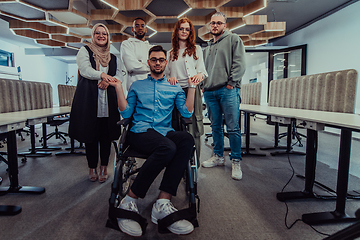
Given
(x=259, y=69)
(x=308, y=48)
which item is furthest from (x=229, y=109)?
(x=259, y=69)

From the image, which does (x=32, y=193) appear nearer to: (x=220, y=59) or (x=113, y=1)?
(x=220, y=59)

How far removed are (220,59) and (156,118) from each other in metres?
1.10

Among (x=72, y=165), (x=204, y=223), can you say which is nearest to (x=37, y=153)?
(x=72, y=165)

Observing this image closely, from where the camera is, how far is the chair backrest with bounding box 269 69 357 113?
180 cm

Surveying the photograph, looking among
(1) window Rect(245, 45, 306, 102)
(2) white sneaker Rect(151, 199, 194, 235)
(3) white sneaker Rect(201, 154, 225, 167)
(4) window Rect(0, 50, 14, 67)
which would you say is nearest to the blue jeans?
(3) white sneaker Rect(201, 154, 225, 167)

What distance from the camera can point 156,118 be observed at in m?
1.52

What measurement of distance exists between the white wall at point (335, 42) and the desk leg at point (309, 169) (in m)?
4.07

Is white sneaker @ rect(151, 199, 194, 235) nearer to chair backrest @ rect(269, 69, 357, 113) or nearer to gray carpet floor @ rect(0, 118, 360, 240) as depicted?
gray carpet floor @ rect(0, 118, 360, 240)

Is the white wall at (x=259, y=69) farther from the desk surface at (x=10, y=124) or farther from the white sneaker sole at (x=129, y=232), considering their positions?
the desk surface at (x=10, y=124)

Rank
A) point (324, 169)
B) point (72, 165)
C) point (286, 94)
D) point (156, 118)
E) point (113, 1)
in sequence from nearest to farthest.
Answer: point (156, 118), point (324, 169), point (72, 165), point (286, 94), point (113, 1)

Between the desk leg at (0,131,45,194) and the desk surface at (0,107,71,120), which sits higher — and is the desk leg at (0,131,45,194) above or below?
below

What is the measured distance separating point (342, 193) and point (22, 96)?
11.2 feet

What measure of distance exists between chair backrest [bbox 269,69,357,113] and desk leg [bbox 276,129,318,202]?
52 centimetres

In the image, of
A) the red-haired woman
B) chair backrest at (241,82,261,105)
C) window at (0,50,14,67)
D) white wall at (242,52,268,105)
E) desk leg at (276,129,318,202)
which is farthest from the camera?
white wall at (242,52,268,105)
